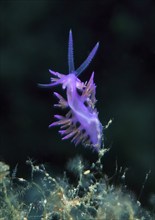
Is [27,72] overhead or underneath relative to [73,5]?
underneath

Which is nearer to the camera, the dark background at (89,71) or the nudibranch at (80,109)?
the nudibranch at (80,109)

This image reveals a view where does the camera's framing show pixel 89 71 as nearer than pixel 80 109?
No

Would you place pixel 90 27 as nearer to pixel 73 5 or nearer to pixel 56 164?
pixel 73 5

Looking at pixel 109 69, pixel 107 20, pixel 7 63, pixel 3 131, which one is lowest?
pixel 3 131

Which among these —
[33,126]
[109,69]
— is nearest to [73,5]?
[109,69]

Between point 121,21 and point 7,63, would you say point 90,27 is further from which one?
point 7,63

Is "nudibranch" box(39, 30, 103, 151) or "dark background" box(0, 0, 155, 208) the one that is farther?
"dark background" box(0, 0, 155, 208)

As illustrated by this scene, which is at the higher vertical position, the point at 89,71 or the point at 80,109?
the point at 89,71

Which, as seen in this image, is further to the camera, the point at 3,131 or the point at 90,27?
the point at 3,131
